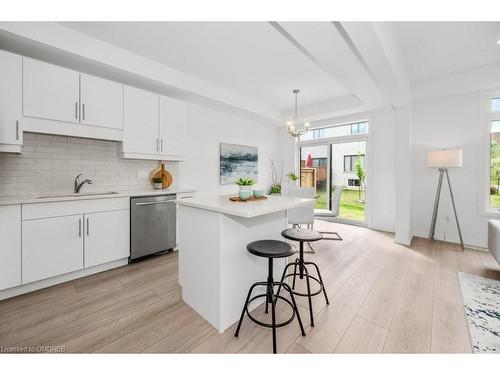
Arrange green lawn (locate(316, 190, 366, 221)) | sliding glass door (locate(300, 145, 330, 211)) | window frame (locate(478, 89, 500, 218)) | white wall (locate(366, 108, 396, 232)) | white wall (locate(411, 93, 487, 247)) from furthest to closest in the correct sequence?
sliding glass door (locate(300, 145, 330, 211))
green lawn (locate(316, 190, 366, 221))
white wall (locate(366, 108, 396, 232))
white wall (locate(411, 93, 487, 247))
window frame (locate(478, 89, 500, 218))

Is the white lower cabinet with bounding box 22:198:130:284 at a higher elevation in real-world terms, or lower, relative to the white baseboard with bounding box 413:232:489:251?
higher

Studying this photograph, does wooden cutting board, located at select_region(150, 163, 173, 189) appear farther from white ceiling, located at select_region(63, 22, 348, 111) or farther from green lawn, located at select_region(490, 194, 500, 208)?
green lawn, located at select_region(490, 194, 500, 208)

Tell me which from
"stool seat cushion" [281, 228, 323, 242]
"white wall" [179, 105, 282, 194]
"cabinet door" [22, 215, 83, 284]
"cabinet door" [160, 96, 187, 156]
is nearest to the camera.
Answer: "stool seat cushion" [281, 228, 323, 242]

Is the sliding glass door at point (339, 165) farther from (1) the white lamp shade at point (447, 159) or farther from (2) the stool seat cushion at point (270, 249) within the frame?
(2) the stool seat cushion at point (270, 249)

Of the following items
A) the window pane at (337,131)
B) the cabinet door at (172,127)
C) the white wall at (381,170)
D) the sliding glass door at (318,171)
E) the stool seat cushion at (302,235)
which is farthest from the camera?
the sliding glass door at (318,171)

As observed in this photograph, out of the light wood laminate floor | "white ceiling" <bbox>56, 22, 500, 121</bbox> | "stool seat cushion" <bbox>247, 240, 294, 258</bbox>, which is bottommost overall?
the light wood laminate floor

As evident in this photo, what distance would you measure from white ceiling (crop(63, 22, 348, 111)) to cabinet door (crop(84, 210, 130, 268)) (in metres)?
2.01

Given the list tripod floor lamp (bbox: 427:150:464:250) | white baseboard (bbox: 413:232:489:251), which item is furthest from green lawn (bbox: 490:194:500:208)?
white baseboard (bbox: 413:232:489:251)

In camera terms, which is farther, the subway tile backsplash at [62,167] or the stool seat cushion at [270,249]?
the subway tile backsplash at [62,167]

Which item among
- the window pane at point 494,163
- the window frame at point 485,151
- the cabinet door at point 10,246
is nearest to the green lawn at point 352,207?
the window frame at point 485,151

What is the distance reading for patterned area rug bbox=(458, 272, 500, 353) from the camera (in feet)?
4.90

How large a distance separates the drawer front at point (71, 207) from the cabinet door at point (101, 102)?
36.3 inches

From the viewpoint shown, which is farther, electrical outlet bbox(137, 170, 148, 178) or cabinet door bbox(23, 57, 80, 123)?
electrical outlet bbox(137, 170, 148, 178)

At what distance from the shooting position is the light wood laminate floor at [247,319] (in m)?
1.48
